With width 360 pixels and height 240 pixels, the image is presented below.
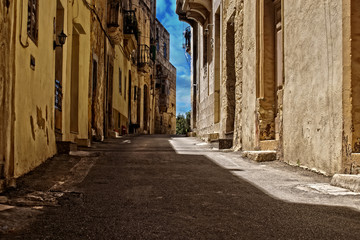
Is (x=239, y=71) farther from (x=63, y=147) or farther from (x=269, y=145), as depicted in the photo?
(x=63, y=147)

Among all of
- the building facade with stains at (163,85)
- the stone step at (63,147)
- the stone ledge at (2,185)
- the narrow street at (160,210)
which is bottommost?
the narrow street at (160,210)

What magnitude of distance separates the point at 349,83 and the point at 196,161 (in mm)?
2965

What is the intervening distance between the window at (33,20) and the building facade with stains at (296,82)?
383 centimetres

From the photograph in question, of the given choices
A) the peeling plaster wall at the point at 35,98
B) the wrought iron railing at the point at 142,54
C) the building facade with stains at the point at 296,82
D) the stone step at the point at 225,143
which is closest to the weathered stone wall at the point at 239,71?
the building facade with stains at the point at 296,82

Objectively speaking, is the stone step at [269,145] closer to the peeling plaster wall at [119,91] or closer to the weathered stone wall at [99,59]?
the weathered stone wall at [99,59]

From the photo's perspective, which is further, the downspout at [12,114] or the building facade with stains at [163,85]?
the building facade with stains at [163,85]

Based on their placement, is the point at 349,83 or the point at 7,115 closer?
the point at 7,115

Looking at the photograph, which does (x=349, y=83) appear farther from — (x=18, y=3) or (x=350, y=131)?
(x=18, y=3)

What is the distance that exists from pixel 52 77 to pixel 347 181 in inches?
190

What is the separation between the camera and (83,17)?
995cm

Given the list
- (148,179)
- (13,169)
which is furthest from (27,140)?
(148,179)

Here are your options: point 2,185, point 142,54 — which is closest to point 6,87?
point 2,185

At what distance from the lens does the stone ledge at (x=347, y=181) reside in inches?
150

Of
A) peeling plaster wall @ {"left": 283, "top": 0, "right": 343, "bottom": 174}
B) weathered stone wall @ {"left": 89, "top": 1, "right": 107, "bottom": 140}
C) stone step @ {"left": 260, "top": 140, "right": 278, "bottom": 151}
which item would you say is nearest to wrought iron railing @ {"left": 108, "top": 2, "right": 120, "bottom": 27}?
weathered stone wall @ {"left": 89, "top": 1, "right": 107, "bottom": 140}
